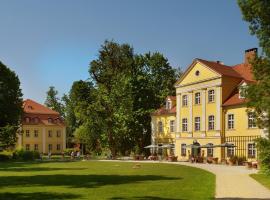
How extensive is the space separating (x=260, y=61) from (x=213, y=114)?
33.9m

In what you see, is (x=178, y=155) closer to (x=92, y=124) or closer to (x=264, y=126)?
(x=92, y=124)

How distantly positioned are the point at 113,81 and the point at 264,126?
49.5 meters

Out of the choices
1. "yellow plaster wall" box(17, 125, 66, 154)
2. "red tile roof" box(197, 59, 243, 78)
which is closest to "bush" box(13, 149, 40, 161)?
"red tile roof" box(197, 59, 243, 78)

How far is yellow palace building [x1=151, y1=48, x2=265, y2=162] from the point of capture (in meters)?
48.4

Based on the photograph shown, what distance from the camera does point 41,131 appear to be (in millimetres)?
90562

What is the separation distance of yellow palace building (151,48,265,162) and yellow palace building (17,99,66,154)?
127 feet

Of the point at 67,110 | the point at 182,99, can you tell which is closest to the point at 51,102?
the point at 67,110

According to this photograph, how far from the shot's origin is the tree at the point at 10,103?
2142 inches

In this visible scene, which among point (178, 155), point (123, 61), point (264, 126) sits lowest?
point (178, 155)

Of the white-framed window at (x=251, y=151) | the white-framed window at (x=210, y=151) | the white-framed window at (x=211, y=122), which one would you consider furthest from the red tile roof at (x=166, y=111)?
the white-framed window at (x=251, y=151)

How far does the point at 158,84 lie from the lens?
234ft

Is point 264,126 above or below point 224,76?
below

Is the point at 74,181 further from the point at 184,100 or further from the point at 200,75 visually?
the point at 184,100

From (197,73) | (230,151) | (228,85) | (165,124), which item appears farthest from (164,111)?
(230,151)
